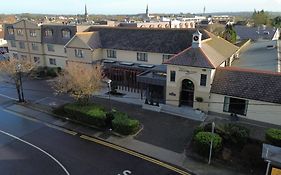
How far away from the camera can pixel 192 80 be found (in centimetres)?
3164

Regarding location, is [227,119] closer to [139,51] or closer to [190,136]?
[190,136]

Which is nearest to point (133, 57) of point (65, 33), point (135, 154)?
point (65, 33)

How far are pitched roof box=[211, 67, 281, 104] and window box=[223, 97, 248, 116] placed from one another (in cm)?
91

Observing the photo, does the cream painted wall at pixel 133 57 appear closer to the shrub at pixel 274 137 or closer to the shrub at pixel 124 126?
the shrub at pixel 124 126

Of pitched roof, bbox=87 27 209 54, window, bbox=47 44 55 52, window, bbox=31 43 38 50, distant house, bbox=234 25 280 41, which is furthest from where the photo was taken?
distant house, bbox=234 25 280 41

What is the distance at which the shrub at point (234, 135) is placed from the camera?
23.8 meters

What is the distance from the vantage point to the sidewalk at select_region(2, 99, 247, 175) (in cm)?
2188

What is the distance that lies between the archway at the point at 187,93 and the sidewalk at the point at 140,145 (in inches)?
221

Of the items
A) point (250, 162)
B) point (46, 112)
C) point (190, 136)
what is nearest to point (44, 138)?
point (46, 112)

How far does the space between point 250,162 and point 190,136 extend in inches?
266

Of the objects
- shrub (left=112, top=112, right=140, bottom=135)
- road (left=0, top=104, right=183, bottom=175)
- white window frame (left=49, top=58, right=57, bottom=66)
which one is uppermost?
white window frame (left=49, top=58, right=57, bottom=66)

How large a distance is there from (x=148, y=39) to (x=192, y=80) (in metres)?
14.5

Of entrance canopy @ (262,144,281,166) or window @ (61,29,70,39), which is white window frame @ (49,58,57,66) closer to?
window @ (61,29,70,39)

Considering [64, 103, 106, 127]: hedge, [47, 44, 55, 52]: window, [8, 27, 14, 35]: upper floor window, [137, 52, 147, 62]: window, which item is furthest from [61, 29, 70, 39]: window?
[64, 103, 106, 127]: hedge
